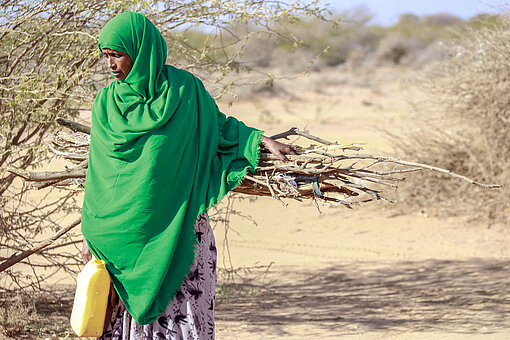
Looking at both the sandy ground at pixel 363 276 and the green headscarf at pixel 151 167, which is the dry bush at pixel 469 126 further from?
the green headscarf at pixel 151 167

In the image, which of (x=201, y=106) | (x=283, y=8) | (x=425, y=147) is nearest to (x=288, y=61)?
(x=425, y=147)

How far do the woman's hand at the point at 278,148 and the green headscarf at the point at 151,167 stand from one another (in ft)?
0.17

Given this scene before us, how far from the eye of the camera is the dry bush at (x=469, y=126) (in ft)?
25.4

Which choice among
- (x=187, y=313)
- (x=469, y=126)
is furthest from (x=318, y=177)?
(x=469, y=126)

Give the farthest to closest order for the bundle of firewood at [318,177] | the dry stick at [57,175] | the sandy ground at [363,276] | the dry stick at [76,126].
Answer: the sandy ground at [363,276] < the dry stick at [76,126] < the dry stick at [57,175] < the bundle of firewood at [318,177]

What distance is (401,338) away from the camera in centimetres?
444

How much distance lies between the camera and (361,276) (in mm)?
6219

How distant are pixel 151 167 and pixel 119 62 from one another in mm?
438

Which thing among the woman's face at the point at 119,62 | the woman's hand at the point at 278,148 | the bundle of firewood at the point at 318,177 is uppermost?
the woman's face at the point at 119,62

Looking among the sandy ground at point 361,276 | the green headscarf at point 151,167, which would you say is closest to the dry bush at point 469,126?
the sandy ground at point 361,276

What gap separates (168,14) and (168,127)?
7.10 feet

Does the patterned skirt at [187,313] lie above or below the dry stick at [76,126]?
below

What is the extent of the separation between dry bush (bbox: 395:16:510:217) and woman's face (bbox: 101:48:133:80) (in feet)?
18.6

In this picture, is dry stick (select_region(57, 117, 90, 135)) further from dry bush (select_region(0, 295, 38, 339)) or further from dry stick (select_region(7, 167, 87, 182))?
dry bush (select_region(0, 295, 38, 339))
